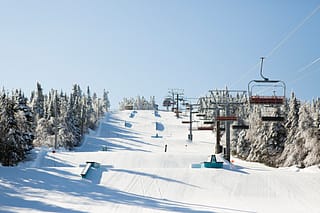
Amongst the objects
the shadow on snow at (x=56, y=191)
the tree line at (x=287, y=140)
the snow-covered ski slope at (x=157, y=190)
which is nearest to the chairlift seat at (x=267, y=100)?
the snow-covered ski slope at (x=157, y=190)

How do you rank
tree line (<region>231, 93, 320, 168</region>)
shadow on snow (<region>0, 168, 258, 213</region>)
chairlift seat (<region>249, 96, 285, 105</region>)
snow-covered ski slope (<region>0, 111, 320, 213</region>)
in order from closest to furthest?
1. shadow on snow (<region>0, 168, 258, 213</region>)
2. snow-covered ski slope (<region>0, 111, 320, 213</region>)
3. chairlift seat (<region>249, 96, 285, 105</region>)
4. tree line (<region>231, 93, 320, 168</region>)

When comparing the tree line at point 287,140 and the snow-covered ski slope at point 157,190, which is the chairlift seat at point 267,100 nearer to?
the snow-covered ski slope at point 157,190

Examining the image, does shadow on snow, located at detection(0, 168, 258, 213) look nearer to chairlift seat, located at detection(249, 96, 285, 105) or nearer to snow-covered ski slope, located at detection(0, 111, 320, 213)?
snow-covered ski slope, located at detection(0, 111, 320, 213)

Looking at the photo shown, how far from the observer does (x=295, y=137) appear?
48719 millimetres

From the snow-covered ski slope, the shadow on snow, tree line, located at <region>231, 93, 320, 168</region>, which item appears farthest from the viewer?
tree line, located at <region>231, 93, 320, 168</region>

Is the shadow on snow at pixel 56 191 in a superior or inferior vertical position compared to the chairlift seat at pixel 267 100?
inferior

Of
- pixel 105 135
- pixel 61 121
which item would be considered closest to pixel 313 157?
pixel 61 121

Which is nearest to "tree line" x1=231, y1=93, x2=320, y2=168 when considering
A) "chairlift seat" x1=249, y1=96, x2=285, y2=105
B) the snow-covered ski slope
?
the snow-covered ski slope

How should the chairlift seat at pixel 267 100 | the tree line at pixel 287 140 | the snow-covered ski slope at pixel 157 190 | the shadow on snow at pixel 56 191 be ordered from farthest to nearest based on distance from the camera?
1. the tree line at pixel 287 140
2. the chairlift seat at pixel 267 100
3. the snow-covered ski slope at pixel 157 190
4. the shadow on snow at pixel 56 191

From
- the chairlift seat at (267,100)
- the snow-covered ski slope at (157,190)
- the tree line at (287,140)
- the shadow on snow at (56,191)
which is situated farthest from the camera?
the tree line at (287,140)

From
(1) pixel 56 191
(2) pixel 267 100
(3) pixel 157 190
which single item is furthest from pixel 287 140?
(1) pixel 56 191

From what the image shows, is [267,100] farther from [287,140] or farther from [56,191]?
[287,140]

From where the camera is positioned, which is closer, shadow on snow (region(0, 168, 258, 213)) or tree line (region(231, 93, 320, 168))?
shadow on snow (region(0, 168, 258, 213))

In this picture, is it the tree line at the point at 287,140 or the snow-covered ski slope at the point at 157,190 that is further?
the tree line at the point at 287,140
